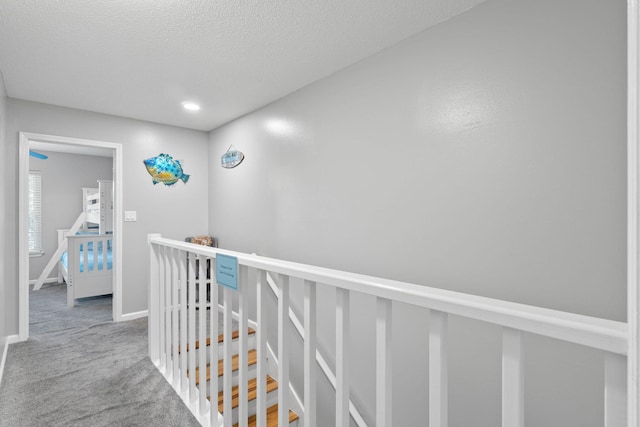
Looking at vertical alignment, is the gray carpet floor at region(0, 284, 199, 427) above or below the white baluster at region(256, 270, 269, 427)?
below

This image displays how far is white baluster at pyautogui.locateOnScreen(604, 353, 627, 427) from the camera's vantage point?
502mm

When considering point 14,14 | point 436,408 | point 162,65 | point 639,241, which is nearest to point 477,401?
point 436,408

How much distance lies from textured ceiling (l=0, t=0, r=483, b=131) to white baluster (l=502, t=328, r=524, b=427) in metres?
1.74

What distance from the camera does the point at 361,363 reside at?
239cm

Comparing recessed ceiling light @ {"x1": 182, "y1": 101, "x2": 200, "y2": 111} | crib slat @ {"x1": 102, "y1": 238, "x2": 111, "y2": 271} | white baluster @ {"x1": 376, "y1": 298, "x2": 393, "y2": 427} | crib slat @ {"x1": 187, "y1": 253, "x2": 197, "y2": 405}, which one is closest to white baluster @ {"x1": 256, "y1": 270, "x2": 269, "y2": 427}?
white baluster @ {"x1": 376, "y1": 298, "x2": 393, "y2": 427}

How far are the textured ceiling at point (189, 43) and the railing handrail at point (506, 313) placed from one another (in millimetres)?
1570

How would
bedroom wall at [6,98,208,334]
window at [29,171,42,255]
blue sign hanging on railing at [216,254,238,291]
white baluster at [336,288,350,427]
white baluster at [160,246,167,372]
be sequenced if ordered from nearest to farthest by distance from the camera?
white baluster at [336,288,350,427] → blue sign hanging on railing at [216,254,238,291] → white baluster at [160,246,167,372] → bedroom wall at [6,98,208,334] → window at [29,171,42,255]

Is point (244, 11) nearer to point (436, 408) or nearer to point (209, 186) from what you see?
point (436, 408)

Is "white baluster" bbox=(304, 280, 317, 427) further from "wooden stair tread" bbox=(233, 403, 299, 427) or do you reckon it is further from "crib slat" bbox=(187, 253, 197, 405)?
"wooden stair tread" bbox=(233, 403, 299, 427)

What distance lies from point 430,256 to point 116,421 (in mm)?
2024

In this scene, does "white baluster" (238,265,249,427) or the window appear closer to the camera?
"white baluster" (238,265,249,427)

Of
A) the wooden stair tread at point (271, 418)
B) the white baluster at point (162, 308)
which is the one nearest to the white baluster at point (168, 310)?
the white baluster at point (162, 308)

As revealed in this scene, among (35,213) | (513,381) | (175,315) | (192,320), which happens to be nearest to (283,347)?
(513,381)

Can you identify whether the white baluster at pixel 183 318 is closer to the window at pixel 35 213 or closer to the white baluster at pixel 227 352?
the white baluster at pixel 227 352
